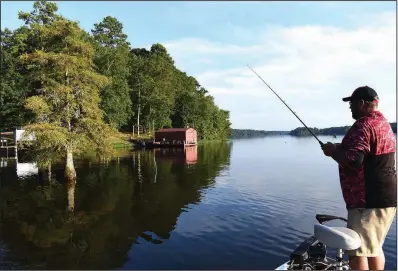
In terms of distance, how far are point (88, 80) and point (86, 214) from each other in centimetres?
1215

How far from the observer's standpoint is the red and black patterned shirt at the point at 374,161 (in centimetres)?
532

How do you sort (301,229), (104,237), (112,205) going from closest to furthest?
1. (104,237)
2. (301,229)
3. (112,205)

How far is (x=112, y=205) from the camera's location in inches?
757

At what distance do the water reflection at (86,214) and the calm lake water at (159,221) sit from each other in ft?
0.14

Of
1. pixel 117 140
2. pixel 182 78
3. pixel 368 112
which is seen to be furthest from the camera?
pixel 182 78

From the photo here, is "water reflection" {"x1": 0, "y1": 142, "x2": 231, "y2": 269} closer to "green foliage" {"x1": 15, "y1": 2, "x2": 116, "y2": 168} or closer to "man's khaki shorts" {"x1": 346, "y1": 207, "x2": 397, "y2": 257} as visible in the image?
"green foliage" {"x1": 15, "y1": 2, "x2": 116, "y2": 168}

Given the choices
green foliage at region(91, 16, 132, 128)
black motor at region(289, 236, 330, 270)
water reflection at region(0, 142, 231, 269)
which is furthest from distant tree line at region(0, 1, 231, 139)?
black motor at region(289, 236, 330, 270)

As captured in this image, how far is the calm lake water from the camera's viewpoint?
11570 mm

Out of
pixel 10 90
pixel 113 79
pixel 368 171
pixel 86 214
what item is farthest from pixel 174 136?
pixel 368 171

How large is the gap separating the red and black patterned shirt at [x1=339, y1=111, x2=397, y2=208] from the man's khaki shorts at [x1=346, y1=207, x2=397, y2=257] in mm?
138

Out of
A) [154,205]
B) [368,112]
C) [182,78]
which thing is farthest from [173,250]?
[182,78]

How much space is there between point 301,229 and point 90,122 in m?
17.0

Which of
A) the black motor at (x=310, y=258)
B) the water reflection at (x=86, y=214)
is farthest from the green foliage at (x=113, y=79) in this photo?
the black motor at (x=310, y=258)

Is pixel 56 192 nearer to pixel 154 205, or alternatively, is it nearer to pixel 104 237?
pixel 154 205
